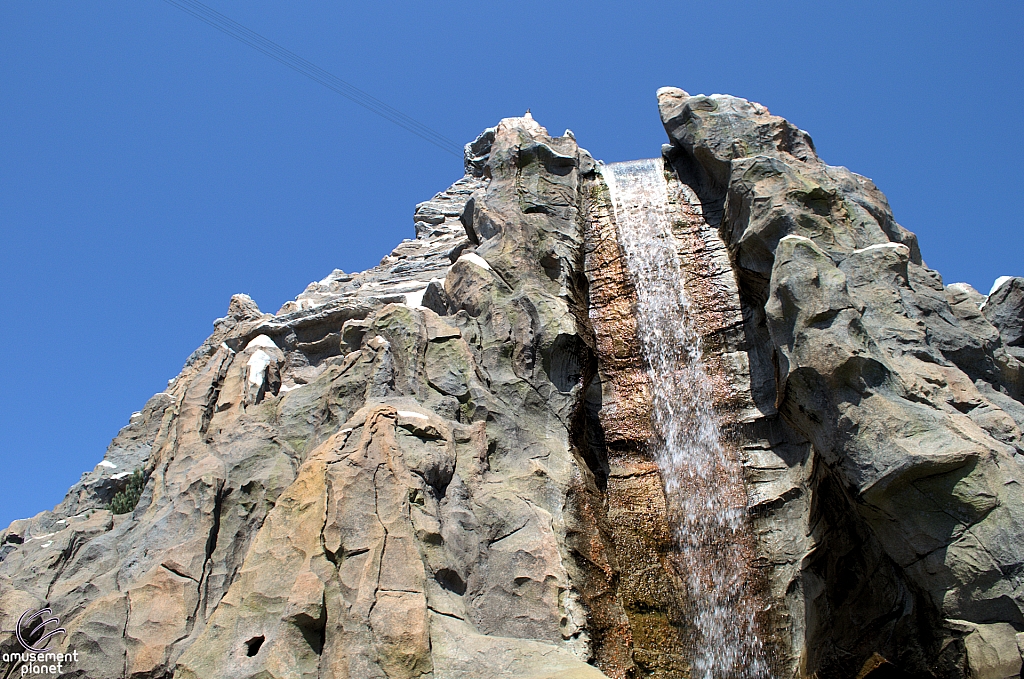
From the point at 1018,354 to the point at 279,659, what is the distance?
16511 mm

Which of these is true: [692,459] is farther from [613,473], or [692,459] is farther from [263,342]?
[263,342]

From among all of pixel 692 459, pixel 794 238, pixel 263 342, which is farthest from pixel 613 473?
pixel 263 342

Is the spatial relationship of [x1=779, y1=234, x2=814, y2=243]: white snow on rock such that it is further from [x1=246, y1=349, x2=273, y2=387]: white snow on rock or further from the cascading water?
[x1=246, y1=349, x2=273, y2=387]: white snow on rock

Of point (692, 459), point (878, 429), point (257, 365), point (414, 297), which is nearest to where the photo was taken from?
point (878, 429)

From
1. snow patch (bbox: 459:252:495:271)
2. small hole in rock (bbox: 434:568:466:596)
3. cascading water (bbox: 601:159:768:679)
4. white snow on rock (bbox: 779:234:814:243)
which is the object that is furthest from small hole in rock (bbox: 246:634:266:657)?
white snow on rock (bbox: 779:234:814:243)

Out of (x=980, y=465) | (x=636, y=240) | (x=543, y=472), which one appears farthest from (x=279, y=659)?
(x=636, y=240)

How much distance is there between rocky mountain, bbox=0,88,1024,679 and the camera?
9617 millimetres

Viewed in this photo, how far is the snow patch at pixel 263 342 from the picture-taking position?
20.2m

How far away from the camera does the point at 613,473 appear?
13.9 m

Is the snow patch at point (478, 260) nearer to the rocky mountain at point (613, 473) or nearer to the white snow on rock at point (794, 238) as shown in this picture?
the rocky mountain at point (613, 473)

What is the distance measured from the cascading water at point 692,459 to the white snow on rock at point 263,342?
9951 mm

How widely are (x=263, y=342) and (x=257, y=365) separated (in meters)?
2.60

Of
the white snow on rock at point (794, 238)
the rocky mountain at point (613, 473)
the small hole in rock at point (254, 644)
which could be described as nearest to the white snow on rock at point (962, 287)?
the rocky mountain at point (613, 473)

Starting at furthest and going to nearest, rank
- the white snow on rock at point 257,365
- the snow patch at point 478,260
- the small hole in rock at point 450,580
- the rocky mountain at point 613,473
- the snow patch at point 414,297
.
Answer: the snow patch at point 414,297
the white snow on rock at point 257,365
the snow patch at point 478,260
the small hole in rock at point 450,580
the rocky mountain at point 613,473
